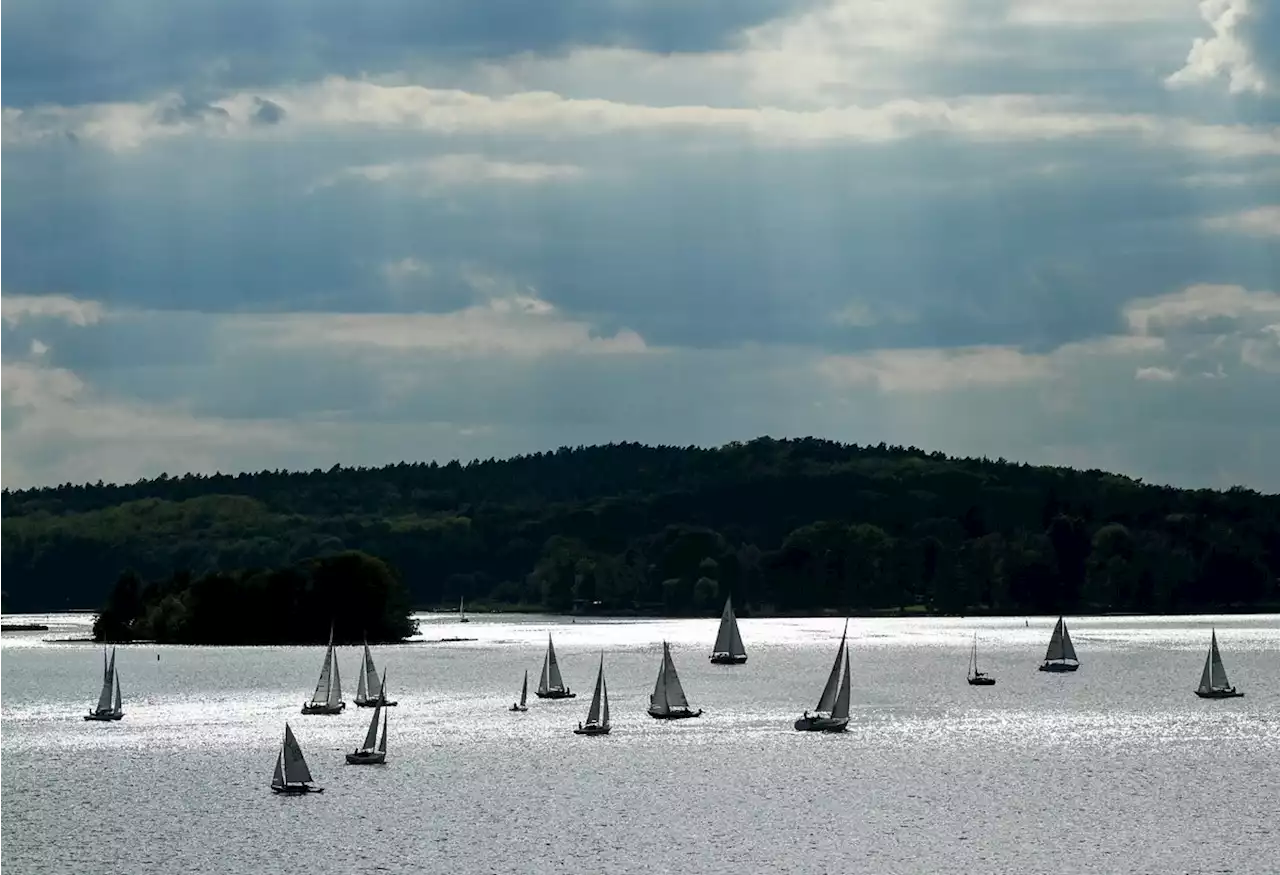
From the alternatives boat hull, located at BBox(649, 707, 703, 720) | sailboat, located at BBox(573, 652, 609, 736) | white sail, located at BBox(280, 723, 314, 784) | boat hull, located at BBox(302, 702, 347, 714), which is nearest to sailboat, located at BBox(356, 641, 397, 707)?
A: boat hull, located at BBox(302, 702, 347, 714)

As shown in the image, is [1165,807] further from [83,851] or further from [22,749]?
[22,749]

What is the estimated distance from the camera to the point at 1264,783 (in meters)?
114

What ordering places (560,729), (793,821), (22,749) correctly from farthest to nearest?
(560,729)
(22,749)
(793,821)

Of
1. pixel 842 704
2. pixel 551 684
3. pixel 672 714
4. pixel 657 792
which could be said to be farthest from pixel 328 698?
pixel 657 792

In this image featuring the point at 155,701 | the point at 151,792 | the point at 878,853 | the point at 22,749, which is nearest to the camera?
the point at 878,853

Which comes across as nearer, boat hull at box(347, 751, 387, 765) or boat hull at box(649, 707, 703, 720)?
boat hull at box(347, 751, 387, 765)

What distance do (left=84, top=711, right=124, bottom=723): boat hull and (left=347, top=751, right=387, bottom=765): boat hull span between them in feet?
143

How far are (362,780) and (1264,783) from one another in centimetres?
4854

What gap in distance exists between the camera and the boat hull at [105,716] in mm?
158500

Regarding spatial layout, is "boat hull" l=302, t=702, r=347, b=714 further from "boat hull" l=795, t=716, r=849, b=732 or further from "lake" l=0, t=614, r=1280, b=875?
"boat hull" l=795, t=716, r=849, b=732

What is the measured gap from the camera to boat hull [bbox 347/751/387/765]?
121 m

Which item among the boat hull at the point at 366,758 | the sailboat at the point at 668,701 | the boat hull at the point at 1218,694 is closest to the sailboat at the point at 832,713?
the sailboat at the point at 668,701

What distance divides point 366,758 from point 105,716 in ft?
147

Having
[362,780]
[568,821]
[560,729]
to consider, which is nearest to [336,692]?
[560,729]
